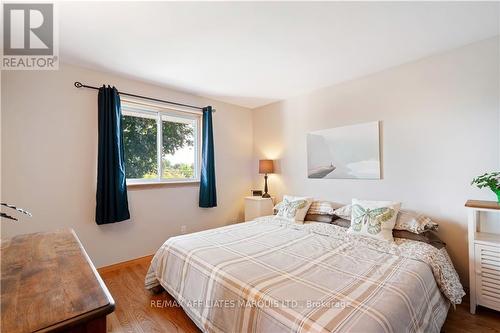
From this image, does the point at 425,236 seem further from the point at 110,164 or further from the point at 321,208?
the point at 110,164

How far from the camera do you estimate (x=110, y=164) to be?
2629 mm

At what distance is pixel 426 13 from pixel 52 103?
11.6 feet

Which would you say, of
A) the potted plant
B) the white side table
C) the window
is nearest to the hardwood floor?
the white side table

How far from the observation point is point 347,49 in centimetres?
219

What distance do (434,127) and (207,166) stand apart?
112 inches

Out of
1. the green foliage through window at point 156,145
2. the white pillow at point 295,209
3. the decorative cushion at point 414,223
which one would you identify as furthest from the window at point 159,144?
the decorative cushion at point 414,223

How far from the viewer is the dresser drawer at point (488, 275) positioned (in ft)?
5.73

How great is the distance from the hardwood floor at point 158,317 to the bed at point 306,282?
0.54 ft

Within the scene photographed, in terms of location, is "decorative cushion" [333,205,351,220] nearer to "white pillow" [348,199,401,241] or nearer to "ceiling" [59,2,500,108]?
"white pillow" [348,199,401,241]

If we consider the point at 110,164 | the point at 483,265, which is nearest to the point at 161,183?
the point at 110,164

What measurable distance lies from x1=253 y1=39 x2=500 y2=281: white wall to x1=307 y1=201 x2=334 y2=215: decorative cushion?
0.28m

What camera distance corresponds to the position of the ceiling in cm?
165

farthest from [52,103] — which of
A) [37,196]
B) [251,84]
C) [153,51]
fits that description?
[251,84]

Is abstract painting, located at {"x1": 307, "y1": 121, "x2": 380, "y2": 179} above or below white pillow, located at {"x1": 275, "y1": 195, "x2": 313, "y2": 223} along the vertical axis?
above
